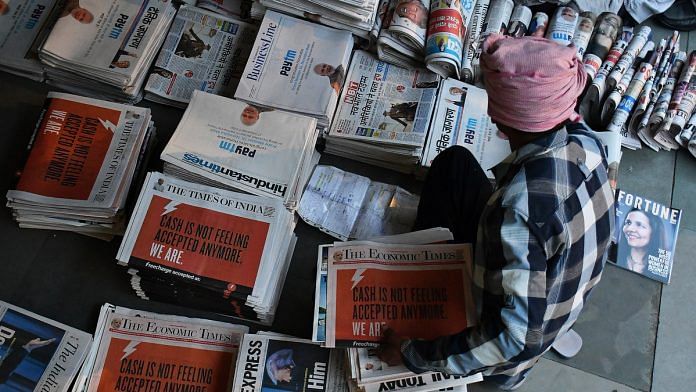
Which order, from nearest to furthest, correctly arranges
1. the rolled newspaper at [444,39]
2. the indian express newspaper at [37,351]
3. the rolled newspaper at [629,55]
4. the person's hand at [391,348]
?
the person's hand at [391,348] → the indian express newspaper at [37,351] → the rolled newspaper at [444,39] → the rolled newspaper at [629,55]

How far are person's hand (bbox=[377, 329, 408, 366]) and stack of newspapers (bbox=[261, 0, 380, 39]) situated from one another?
91 centimetres

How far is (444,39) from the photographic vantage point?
1766 mm

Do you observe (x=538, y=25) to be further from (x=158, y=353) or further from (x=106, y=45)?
(x=158, y=353)

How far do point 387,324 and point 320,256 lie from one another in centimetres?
20

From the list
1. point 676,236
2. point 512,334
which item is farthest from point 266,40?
point 676,236

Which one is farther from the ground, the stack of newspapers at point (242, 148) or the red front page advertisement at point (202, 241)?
the stack of newspapers at point (242, 148)

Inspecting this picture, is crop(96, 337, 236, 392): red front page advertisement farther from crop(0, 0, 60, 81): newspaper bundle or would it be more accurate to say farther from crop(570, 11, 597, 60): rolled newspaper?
crop(570, 11, 597, 60): rolled newspaper

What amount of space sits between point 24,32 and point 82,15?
0.19m

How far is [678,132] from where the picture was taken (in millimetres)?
1856

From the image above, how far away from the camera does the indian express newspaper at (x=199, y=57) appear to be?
5.89ft

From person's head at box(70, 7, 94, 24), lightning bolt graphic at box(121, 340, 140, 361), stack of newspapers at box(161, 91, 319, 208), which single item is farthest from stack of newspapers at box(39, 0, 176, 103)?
lightning bolt graphic at box(121, 340, 140, 361)

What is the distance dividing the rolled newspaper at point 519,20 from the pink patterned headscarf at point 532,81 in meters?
0.91

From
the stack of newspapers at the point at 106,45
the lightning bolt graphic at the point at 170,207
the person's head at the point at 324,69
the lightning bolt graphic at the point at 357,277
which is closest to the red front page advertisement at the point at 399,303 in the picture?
the lightning bolt graphic at the point at 357,277

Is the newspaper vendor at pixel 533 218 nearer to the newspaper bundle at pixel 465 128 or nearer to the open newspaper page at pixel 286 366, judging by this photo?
the open newspaper page at pixel 286 366
